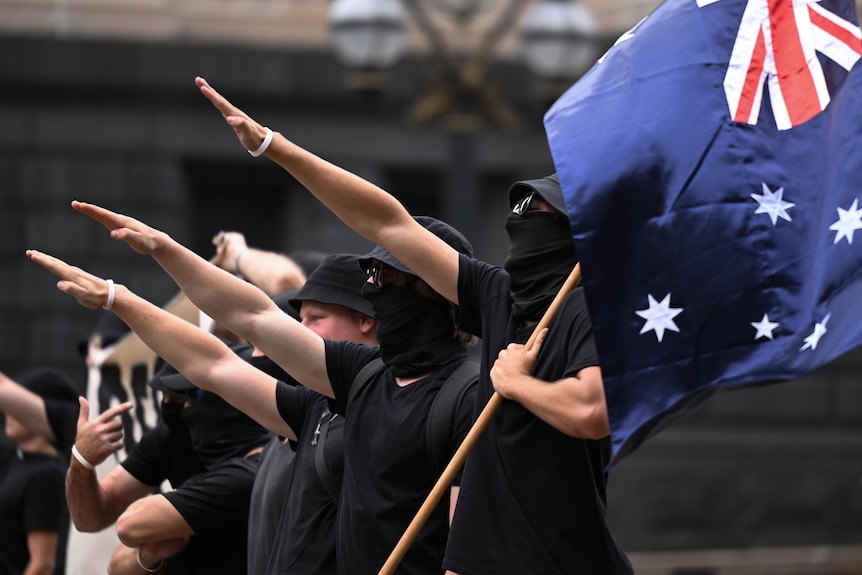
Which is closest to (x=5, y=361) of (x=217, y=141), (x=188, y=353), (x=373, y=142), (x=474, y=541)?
(x=217, y=141)

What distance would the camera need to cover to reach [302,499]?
18.2 feet

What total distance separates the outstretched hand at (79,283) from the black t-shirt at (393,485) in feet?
2.89

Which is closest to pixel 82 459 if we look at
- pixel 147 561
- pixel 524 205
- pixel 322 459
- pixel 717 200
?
pixel 147 561

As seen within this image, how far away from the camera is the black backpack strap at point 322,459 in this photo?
17.9 feet

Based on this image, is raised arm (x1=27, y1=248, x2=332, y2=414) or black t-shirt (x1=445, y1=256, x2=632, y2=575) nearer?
black t-shirt (x1=445, y1=256, x2=632, y2=575)

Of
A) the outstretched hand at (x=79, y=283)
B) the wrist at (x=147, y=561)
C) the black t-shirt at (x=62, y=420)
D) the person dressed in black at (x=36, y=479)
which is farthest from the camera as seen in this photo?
the black t-shirt at (x=62, y=420)

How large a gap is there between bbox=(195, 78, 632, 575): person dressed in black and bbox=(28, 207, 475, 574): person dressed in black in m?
0.32

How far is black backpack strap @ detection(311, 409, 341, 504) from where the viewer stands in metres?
5.44

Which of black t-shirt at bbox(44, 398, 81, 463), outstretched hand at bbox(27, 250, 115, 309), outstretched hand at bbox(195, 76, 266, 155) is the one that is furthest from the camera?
black t-shirt at bbox(44, 398, 81, 463)

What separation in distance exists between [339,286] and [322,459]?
2.09 ft

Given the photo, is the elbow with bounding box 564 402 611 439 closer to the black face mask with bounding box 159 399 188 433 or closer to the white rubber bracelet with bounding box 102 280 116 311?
the white rubber bracelet with bounding box 102 280 116 311

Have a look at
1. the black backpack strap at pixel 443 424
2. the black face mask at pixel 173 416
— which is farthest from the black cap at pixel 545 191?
the black face mask at pixel 173 416

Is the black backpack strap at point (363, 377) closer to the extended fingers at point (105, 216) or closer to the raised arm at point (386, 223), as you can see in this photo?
the raised arm at point (386, 223)

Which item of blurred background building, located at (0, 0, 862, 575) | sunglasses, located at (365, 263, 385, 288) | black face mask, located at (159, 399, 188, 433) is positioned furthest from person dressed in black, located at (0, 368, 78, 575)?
blurred background building, located at (0, 0, 862, 575)
